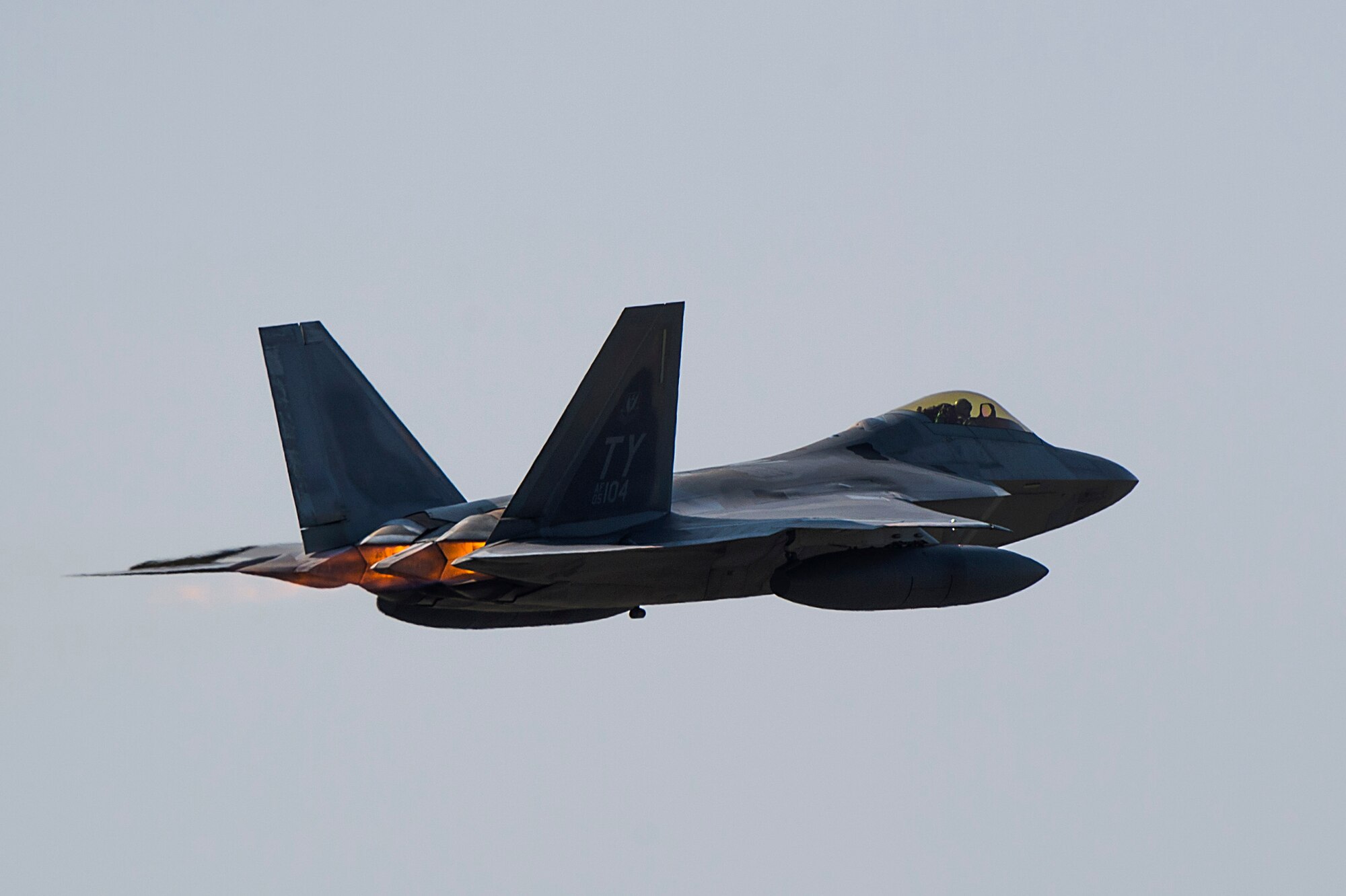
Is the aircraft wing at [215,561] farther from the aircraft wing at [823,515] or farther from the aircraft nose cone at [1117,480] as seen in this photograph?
the aircraft nose cone at [1117,480]

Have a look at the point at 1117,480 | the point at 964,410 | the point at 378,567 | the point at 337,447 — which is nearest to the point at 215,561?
the point at 337,447

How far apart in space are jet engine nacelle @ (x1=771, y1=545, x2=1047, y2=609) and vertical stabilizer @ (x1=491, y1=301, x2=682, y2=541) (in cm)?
233

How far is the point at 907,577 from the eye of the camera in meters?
22.4

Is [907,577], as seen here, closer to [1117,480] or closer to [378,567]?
[378,567]

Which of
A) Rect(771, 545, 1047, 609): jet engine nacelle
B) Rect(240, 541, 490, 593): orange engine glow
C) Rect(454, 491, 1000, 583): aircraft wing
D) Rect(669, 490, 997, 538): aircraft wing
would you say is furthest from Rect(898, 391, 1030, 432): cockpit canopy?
Rect(240, 541, 490, 593): orange engine glow

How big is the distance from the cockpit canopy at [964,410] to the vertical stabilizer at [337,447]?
24.2ft

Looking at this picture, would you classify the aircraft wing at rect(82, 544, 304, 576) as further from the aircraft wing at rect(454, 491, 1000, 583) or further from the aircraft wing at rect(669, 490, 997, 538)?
the aircraft wing at rect(669, 490, 997, 538)

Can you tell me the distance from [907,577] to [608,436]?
3777 millimetres

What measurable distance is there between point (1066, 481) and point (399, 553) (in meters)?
10.6

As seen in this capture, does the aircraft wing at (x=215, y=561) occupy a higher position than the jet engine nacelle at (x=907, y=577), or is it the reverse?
the aircraft wing at (x=215, y=561)

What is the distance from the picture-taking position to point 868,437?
27.7 m

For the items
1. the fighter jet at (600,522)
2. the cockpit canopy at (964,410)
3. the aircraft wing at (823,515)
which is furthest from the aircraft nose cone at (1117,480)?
the aircraft wing at (823,515)

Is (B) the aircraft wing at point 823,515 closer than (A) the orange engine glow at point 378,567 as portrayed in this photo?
No

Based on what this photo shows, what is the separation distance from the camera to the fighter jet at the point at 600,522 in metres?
21.5
